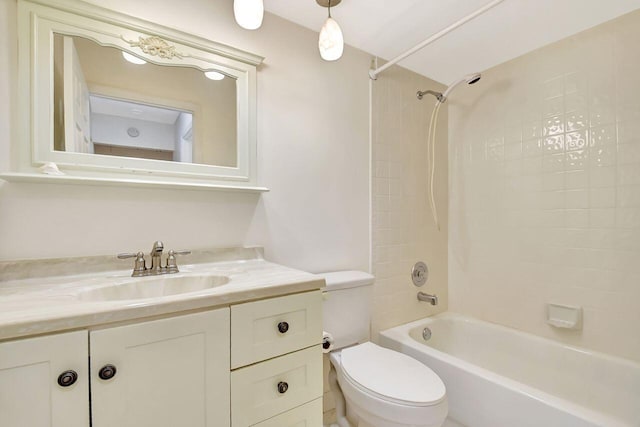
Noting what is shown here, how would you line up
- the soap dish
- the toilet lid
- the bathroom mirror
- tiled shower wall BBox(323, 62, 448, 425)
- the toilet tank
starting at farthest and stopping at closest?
tiled shower wall BBox(323, 62, 448, 425) → the soap dish → the toilet tank → the toilet lid → the bathroom mirror

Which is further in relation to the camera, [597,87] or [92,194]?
[597,87]

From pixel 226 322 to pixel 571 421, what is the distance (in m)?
1.30

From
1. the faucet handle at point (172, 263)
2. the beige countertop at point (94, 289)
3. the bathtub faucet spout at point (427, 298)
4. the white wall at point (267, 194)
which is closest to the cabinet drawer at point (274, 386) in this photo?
the beige countertop at point (94, 289)

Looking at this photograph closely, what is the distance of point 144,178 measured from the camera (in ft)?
3.75

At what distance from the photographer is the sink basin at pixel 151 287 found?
915 millimetres

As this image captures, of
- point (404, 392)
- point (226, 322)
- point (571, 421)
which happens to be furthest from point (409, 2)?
point (571, 421)

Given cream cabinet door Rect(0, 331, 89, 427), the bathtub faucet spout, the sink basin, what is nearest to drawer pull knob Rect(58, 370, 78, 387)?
cream cabinet door Rect(0, 331, 89, 427)

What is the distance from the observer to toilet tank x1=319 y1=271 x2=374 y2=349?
1.42m

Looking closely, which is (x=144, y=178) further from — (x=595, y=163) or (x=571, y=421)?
(x=595, y=163)

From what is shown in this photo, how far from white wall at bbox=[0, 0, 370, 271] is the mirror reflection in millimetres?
143

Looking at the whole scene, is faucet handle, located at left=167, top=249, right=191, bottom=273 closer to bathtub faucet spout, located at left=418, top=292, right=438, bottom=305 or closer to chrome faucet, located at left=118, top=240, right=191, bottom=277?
chrome faucet, located at left=118, top=240, right=191, bottom=277

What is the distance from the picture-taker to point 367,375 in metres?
1.22

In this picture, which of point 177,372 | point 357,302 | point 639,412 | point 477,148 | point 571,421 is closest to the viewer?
point 177,372

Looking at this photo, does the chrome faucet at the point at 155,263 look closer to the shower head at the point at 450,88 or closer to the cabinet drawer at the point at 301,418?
the cabinet drawer at the point at 301,418
